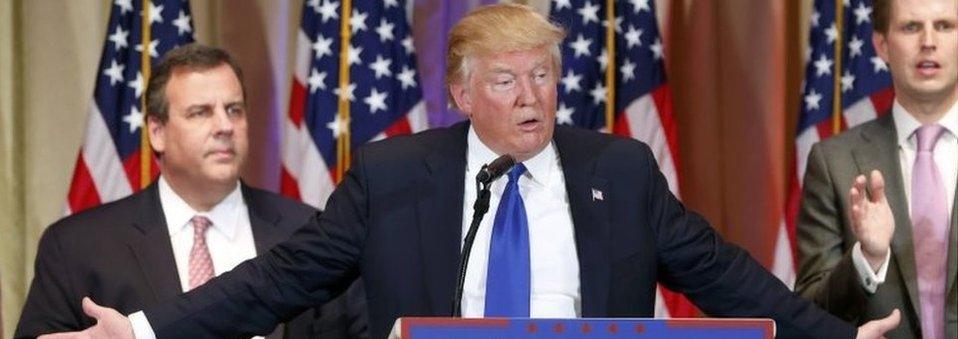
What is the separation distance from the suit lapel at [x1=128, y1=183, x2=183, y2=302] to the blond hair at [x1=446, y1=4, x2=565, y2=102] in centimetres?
130

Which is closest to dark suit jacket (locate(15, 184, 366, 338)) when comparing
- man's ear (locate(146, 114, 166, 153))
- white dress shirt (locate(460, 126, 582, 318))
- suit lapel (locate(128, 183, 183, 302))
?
suit lapel (locate(128, 183, 183, 302))

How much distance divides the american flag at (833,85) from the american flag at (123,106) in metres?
2.20

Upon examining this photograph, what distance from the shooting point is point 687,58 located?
19.9ft

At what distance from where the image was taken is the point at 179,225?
15.7 ft

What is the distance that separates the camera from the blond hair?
11.9 ft

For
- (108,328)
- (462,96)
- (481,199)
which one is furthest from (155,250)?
(481,199)

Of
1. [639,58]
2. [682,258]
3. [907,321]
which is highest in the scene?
[639,58]

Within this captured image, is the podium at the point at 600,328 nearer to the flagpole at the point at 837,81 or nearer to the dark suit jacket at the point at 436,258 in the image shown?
the dark suit jacket at the point at 436,258

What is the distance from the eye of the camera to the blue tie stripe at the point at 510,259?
11.3 feet

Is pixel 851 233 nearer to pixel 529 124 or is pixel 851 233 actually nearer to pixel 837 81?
pixel 529 124

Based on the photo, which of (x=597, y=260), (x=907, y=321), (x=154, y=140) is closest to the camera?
(x=597, y=260)

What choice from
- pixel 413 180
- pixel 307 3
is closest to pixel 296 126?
pixel 307 3

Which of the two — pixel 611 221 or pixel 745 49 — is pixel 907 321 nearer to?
pixel 611 221

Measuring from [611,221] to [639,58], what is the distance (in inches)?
93.8
